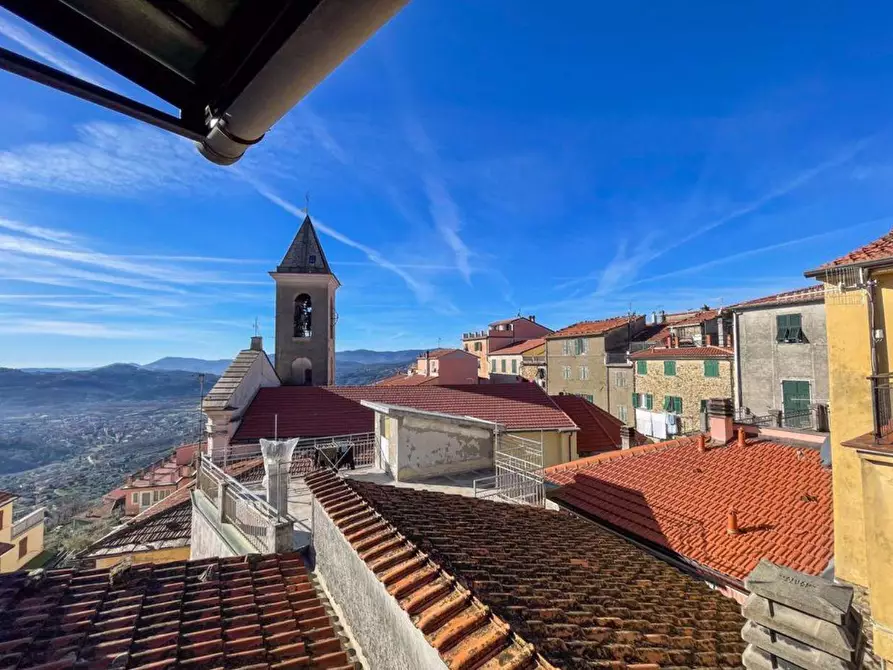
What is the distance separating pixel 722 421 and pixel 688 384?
15.7 metres

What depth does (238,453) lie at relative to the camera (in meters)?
13.0

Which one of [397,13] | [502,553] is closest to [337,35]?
[397,13]

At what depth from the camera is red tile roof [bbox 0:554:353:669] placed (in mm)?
3148

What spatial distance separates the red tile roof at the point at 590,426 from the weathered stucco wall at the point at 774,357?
23.1ft

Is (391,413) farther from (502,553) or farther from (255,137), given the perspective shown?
(255,137)

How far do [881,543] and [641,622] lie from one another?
12.0 feet

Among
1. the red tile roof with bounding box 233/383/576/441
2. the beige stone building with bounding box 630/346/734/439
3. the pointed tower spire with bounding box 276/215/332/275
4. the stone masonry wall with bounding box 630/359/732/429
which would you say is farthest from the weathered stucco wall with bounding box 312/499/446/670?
the stone masonry wall with bounding box 630/359/732/429

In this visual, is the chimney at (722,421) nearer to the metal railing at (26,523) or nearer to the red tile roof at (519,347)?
the red tile roof at (519,347)

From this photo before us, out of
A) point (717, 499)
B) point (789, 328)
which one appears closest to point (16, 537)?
point (717, 499)

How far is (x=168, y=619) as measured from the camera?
3.60 metres

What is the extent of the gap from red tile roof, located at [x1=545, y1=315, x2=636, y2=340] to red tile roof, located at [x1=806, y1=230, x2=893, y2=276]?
2702cm

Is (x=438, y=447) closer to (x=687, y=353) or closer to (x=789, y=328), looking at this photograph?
(x=789, y=328)

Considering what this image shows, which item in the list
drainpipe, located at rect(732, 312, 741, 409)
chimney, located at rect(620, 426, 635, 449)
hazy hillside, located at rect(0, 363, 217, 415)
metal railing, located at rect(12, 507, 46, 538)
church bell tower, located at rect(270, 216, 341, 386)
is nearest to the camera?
chimney, located at rect(620, 426, 635, 449)

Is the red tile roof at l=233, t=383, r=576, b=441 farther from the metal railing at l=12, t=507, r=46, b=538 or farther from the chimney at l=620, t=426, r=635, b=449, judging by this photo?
the metal railing at l=12, t=507, r=46, b=538
